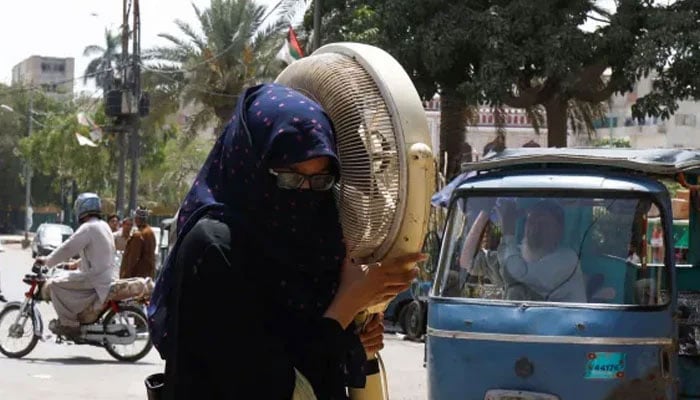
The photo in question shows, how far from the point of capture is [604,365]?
7758mm

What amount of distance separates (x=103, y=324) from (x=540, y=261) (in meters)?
6.09

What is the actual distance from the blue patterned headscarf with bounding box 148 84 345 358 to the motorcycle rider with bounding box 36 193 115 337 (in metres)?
10.5

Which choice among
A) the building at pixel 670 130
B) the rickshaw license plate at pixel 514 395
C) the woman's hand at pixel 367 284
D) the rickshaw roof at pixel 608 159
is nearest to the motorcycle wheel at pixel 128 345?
the rickshaw roof at pixel 608 159

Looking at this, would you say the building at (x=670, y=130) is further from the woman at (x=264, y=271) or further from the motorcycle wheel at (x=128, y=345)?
the woman at (x=264, y=271)

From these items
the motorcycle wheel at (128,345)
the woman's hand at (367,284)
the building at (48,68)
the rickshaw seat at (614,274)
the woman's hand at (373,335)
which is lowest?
the motorcycle wheel at (128,345)

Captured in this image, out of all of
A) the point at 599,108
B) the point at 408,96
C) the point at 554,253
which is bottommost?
the point at 554,253

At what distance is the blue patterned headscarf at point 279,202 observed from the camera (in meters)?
2.53

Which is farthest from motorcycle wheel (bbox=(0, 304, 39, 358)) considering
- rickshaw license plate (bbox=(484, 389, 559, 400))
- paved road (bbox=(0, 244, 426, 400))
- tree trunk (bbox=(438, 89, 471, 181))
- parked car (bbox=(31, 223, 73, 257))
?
parked car (bbox=(31, 223, 73, 257))

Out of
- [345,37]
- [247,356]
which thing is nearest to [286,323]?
[247,356]

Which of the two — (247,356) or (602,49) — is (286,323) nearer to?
(247,356)

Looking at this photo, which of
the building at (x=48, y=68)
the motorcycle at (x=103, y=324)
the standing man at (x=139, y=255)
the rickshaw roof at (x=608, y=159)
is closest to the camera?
the rickshaw roof at (x=608, y=159)

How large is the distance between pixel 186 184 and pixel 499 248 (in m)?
61.3

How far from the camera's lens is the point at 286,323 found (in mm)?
2627

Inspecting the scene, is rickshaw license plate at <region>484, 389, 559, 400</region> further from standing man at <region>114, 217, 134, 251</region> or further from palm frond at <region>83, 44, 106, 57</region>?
palm frond at <region>83, 44, 106, 57</region>
